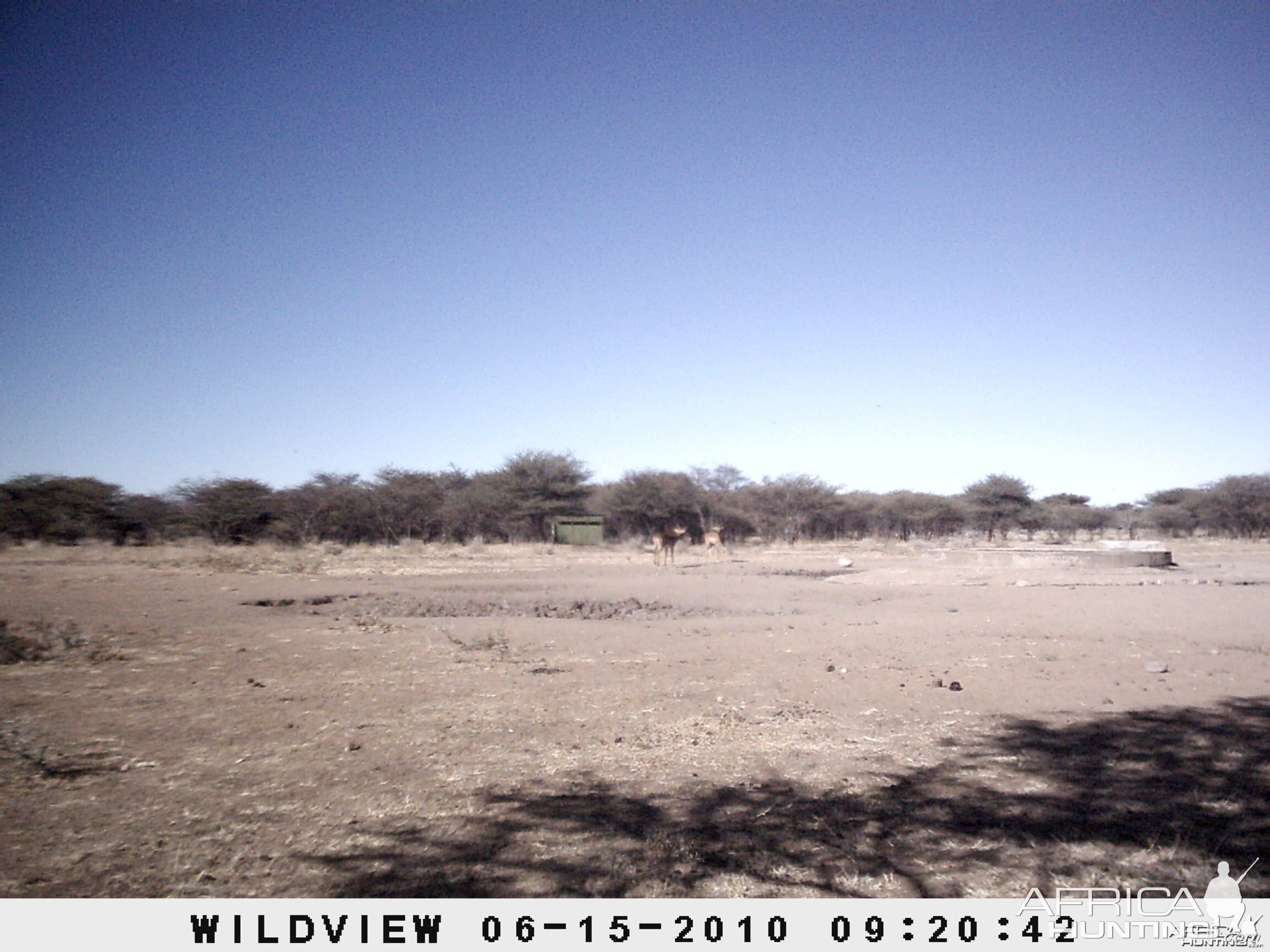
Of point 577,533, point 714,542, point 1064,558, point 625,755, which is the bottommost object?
point 625,755

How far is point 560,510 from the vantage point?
50562 mm

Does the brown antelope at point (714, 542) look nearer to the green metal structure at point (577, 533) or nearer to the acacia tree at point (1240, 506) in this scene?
the green metal structure at point (577, 533)

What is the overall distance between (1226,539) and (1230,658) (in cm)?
5468

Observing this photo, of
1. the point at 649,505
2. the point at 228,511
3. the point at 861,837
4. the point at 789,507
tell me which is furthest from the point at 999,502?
the point at 861,837

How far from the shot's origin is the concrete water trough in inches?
875

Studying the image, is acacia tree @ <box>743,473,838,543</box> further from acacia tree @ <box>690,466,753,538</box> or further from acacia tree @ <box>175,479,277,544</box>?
acacia tree @ <box>175,479,277,544</box>

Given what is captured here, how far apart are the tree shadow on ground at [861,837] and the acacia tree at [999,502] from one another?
54.7 metres

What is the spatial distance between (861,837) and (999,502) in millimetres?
57613

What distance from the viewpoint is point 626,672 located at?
317 inches

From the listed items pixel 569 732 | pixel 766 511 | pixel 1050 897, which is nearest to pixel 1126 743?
pixel 1050 897
